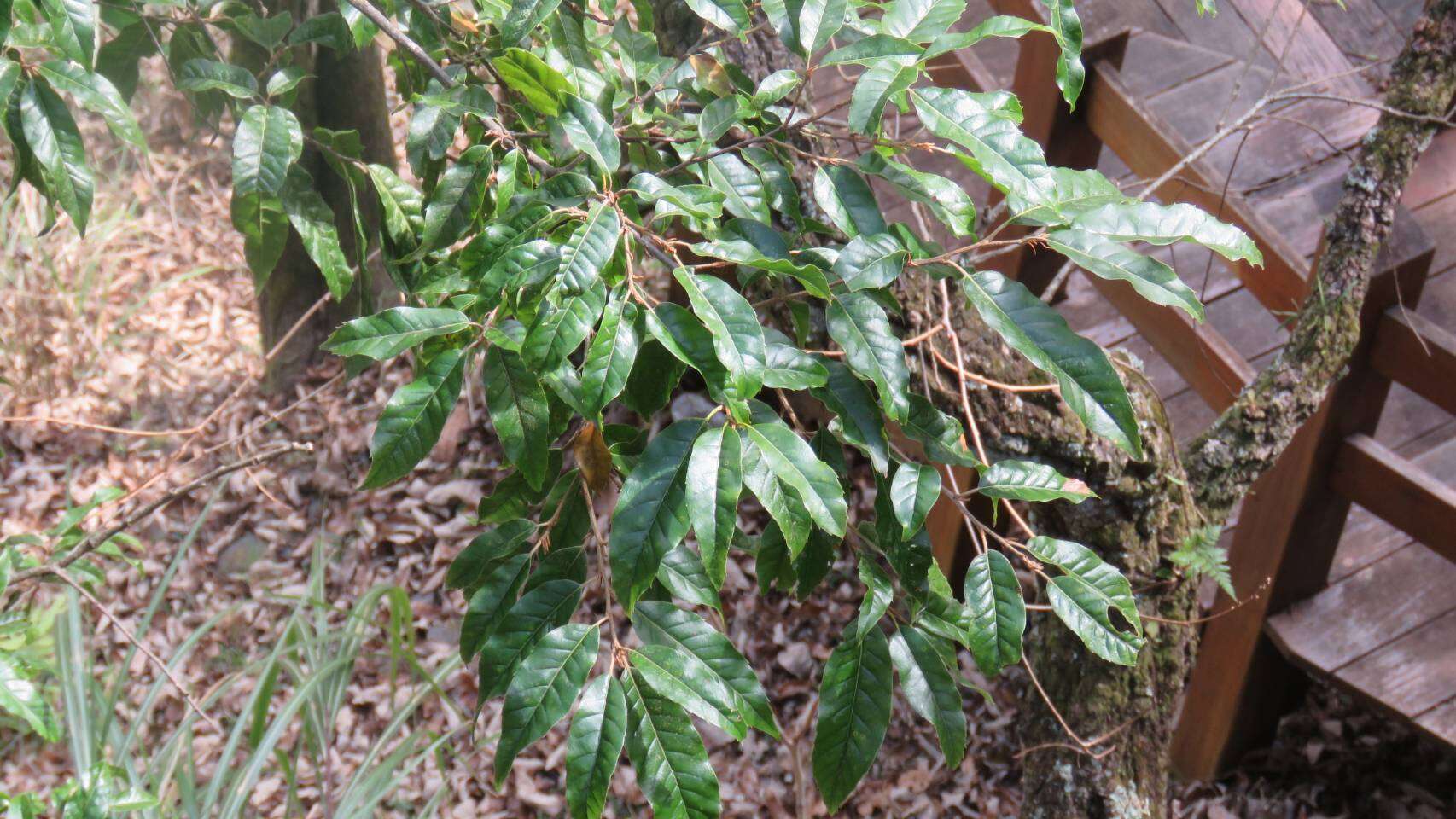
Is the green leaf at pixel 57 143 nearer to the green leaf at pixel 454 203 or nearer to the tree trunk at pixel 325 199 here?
the green leaf at pixel 454 203

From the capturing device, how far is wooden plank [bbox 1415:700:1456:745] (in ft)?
6.88

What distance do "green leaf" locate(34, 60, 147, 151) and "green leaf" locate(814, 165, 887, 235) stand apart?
2.48 feet

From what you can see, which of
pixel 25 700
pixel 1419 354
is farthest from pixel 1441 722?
pixel 25 700

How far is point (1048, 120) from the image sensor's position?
232 cm

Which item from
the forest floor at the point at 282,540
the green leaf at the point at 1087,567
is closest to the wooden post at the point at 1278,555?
the forest floor at the point at 282,540

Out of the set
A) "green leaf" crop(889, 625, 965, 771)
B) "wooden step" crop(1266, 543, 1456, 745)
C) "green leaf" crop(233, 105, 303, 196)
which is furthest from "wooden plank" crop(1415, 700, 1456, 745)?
"green leaf" crop(233, 105, 303, 196)

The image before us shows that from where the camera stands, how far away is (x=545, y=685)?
919mm

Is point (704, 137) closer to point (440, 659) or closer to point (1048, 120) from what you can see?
point (1048, 120)

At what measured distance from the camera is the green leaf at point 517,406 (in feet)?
3.18

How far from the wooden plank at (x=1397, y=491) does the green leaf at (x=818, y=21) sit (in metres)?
1.57

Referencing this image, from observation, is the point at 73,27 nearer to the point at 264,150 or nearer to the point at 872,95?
the point at 264,150

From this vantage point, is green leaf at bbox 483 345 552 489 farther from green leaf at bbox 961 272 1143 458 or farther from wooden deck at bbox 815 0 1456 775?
wooden deck at bbox 815 0 1456 775

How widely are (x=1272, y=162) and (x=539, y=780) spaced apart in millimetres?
2454

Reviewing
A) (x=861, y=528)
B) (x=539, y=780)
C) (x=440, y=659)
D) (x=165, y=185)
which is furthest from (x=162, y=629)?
(x=861, y=528)
